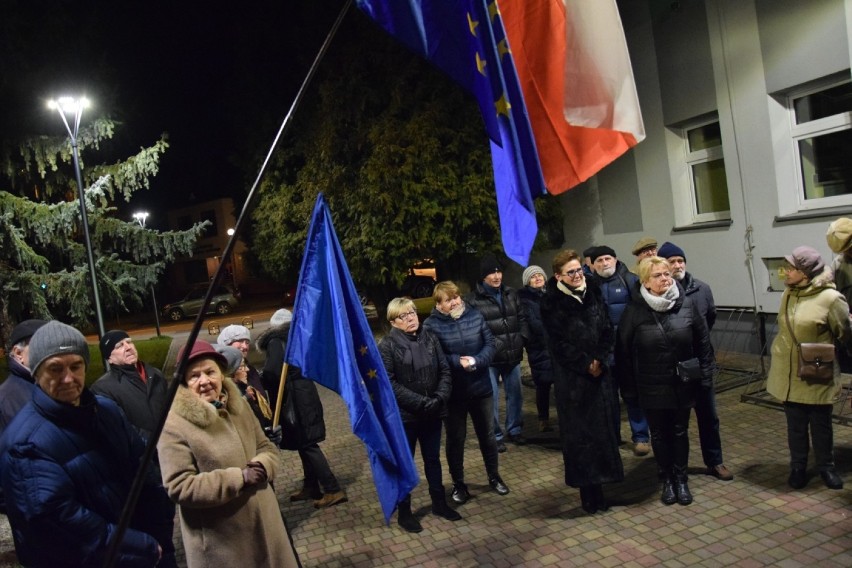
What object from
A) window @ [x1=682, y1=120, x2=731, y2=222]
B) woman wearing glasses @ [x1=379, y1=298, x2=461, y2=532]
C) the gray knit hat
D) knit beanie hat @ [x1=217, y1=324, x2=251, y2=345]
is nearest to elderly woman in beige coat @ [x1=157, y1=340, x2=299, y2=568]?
the gray knit hat

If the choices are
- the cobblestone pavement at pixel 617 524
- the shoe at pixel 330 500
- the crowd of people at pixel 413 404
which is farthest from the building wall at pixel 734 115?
the shoe at pixel 330 500

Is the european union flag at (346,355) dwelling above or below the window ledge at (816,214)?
below

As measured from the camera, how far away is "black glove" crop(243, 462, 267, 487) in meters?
3.06

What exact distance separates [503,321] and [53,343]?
4700 mm

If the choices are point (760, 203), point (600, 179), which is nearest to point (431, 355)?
point (760, 203)

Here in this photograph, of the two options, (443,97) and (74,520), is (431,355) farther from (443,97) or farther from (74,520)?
(443,97)

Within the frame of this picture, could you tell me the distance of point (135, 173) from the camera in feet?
46.1

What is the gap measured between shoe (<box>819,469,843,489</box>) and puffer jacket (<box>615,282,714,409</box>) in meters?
1.03

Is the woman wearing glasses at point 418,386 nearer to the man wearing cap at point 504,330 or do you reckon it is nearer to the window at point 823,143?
the man wearing cap at point 504,330

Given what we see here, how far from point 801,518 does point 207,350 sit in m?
4.08

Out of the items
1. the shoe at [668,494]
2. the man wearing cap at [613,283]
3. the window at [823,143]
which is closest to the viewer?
the shoe at [668,494]

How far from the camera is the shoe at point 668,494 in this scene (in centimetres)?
498

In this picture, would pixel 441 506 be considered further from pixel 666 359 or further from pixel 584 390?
pixel 666 359

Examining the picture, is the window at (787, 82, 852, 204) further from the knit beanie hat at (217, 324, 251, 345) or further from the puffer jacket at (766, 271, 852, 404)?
the knit beanie hat at (217, 324, 251, 345)
